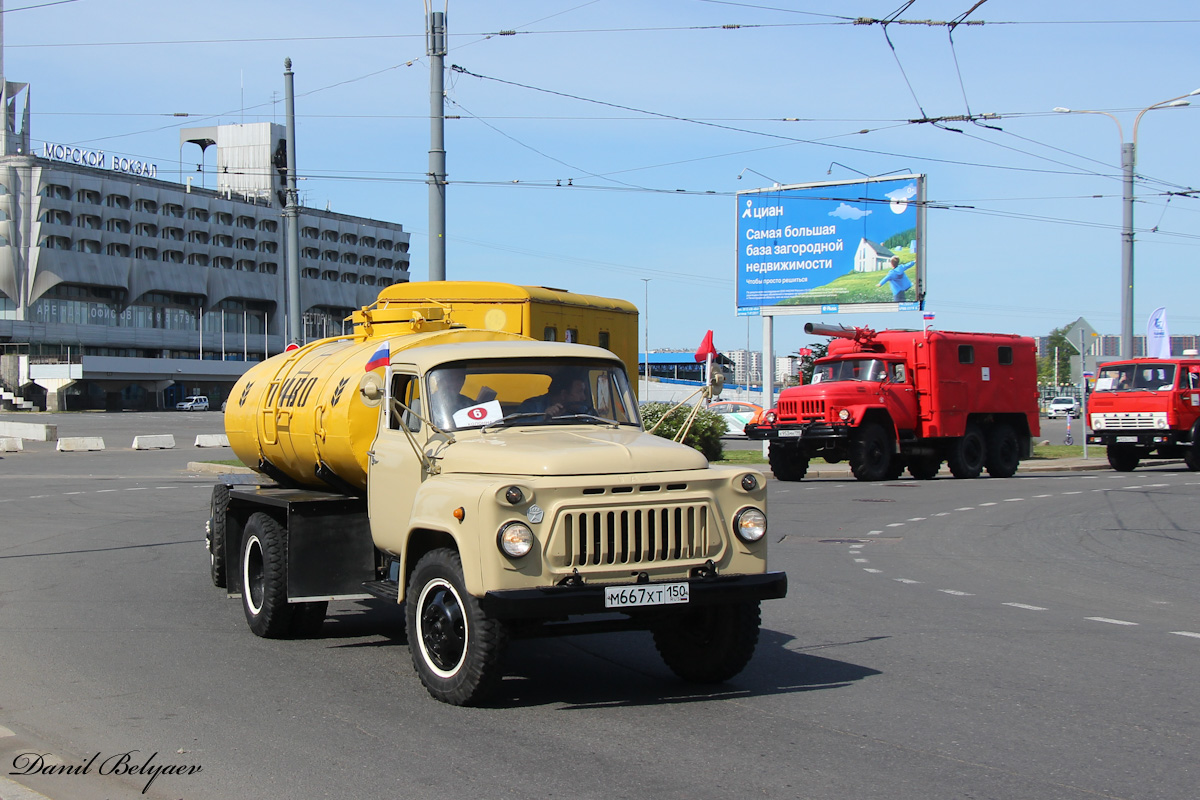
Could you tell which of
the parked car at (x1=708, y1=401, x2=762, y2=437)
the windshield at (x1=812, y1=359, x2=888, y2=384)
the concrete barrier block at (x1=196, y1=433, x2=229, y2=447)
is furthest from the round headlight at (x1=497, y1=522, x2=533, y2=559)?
the parked car at (x1=708, y1=401, x2=762, y2=437)

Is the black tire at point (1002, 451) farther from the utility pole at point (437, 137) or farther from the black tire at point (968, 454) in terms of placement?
the utility pole at point (437, 137)

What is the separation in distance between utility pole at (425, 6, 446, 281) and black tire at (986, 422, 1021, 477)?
14.5m

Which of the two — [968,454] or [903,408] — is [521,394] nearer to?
[903,408]

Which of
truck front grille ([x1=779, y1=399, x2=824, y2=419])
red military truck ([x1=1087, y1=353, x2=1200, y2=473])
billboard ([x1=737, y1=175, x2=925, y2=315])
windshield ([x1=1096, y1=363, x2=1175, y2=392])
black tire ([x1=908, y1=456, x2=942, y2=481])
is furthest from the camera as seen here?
billboard ([x1=737, y1=175, x2=925, y2=315])

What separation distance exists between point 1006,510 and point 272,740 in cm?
1544

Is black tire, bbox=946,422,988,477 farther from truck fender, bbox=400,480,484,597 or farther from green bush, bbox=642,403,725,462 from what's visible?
truck fender, bbox=400,480,484,597

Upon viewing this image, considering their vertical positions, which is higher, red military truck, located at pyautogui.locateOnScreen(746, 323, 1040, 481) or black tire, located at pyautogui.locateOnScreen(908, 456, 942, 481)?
red military truck, located at pyautogui.locateOnScreen(746, 323, 1040, 481)

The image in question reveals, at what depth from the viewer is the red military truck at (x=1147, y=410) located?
2848 cm

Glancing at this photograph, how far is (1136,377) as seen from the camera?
2966 centimetres

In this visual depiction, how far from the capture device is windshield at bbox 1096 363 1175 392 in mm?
29203

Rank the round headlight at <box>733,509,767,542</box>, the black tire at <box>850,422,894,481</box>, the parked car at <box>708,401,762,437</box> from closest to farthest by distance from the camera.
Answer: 1. the round headlight at <box>733,509,767,542</box>
2. the black tire at <box>850,422,894,481</box>
3. the parked car at <box>708,401,762,437</box>

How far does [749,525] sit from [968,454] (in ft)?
70.5

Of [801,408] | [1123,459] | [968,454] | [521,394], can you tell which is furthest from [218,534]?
[1123,459]

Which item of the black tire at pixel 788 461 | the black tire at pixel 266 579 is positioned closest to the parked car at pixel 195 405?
the black tire at pixel 788 461
